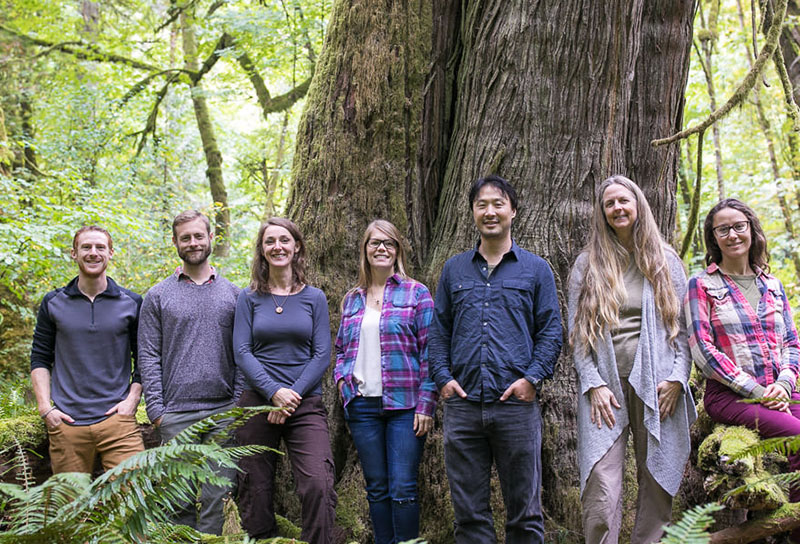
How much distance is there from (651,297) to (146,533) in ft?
8.44

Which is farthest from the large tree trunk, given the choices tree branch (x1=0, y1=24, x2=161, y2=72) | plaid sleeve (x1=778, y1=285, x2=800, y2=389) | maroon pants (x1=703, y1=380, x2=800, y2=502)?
tree branch (x1=0, y1=24, x2=161, y2=72)

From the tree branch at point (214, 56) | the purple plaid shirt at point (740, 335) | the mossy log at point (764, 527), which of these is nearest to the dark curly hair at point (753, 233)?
the purple plaid shirt at point (740, 335)

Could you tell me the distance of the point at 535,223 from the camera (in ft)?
14.2

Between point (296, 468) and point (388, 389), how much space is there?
2.19ft

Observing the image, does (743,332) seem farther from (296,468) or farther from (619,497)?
(296,468)

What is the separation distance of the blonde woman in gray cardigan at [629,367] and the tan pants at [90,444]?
2.60 metres

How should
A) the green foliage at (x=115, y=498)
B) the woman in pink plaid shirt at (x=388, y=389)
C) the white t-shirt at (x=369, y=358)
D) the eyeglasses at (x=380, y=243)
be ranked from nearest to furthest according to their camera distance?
the green foliage at (x=115, y=498), the woman in pink plaid shirt at (x=388, y=389), the white t-shirt at (x=369, y=358), the eyeglasses at (x=380, y=243)

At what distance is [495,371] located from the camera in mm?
3277

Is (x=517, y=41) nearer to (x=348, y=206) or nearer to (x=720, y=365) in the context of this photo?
(x=348, y=206)

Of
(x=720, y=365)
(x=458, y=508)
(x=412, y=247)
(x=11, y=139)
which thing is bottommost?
(x=458, y=508)

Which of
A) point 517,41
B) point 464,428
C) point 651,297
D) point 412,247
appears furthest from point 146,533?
point 517,41

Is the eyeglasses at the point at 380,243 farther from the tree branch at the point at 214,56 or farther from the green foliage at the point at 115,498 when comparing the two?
the tree branch at the point at 214,56

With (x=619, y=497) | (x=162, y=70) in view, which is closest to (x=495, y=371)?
(x=619, y=497)

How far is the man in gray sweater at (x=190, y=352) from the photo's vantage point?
12.3 ft
